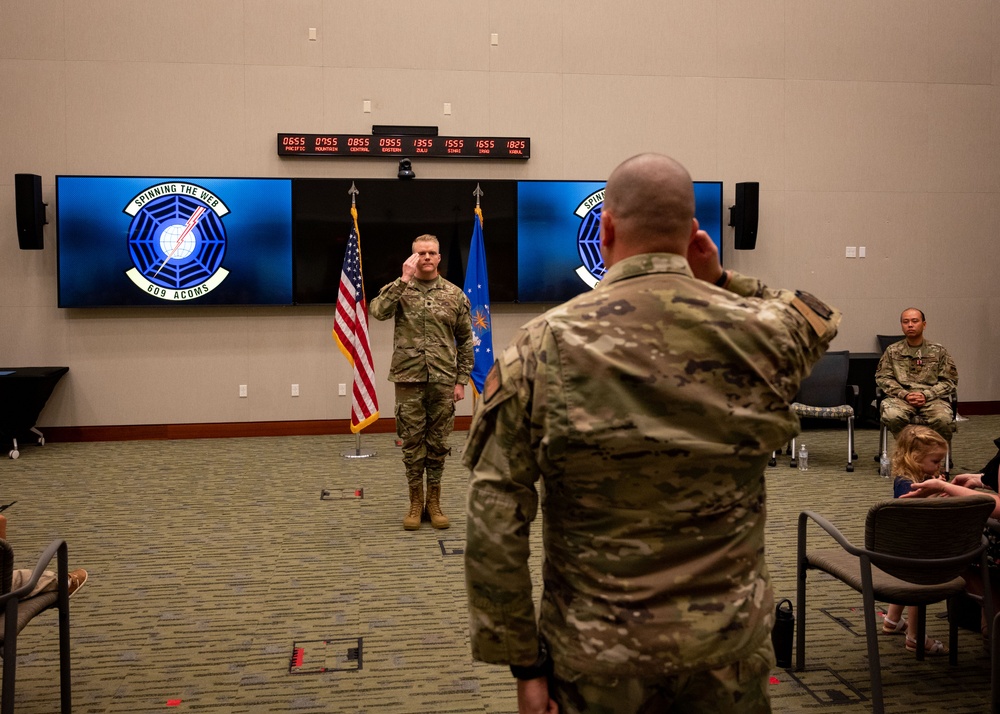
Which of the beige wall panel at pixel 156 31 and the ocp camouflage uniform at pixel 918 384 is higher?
the beige wall panel at pixel 156 31

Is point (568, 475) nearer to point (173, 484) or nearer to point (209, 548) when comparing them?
point (209, 548)

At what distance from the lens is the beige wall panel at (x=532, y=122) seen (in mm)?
8953

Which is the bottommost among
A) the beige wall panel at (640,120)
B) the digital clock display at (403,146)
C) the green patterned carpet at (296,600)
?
the green patterned carpet at (296,600)

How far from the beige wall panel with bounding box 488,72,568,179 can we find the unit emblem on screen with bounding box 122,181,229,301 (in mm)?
2523

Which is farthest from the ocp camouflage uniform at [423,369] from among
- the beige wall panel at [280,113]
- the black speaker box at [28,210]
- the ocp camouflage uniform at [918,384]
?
the black speaker box at [28,210]

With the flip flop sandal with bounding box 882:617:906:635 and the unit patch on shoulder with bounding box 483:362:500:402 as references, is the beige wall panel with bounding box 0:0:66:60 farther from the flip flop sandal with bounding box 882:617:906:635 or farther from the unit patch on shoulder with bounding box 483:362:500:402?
the unit patch on shoulder with bounding box 483:362:500:402

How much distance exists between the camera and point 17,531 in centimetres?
538

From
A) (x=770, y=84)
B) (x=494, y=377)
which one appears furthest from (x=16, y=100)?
(x=494, y=377)

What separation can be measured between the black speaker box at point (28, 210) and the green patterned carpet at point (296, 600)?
2.09m

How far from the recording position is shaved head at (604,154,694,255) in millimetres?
1541

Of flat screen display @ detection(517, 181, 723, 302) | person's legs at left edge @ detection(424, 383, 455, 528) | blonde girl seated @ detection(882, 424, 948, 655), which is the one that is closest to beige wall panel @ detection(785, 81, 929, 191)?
flat screen display @ detection(517, 181, 723, 302)

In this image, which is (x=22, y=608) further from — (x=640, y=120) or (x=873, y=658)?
(x=640, y=120)

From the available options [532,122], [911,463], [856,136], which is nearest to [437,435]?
[911,463]

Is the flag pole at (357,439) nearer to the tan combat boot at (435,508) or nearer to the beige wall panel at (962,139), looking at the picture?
the tan combat boot at (435,508)
